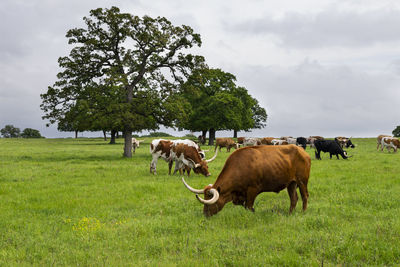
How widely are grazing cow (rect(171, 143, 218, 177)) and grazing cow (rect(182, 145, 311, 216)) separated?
6.42 m

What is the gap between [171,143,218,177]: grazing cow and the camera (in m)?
13.8

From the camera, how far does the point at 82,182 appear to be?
41.9 feet

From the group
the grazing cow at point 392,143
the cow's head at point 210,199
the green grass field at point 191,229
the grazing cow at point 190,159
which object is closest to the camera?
the green grass field at point 191,229

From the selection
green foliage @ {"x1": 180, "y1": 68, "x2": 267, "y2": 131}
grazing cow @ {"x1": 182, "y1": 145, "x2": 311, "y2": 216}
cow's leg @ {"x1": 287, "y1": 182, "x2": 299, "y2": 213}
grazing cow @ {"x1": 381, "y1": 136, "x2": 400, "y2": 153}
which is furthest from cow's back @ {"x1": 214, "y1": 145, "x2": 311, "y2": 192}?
green foliage @ {"x1": 180, "y1": 68, "x2": 267, "y2": 131}

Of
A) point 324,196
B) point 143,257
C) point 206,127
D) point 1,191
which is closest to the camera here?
point 143,257

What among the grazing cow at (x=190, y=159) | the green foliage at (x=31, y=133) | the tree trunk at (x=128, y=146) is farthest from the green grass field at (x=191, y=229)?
the green foliage at (x=31, y=133)

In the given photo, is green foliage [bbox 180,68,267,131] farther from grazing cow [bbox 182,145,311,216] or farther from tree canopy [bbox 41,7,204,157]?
grazing cow [bbox 182,145,311,216]

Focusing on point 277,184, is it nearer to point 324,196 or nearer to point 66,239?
point 324,196

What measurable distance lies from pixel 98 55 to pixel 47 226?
21276mm

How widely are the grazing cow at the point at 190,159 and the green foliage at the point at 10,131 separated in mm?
133542

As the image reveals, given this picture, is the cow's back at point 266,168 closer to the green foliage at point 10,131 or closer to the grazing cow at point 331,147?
the grazing cow at point 331,147

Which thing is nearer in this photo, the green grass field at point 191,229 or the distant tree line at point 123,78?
the green grass field at point 191,229

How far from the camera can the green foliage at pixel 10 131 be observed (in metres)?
125

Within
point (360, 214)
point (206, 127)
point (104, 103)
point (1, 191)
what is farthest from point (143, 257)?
point (206, 127)
